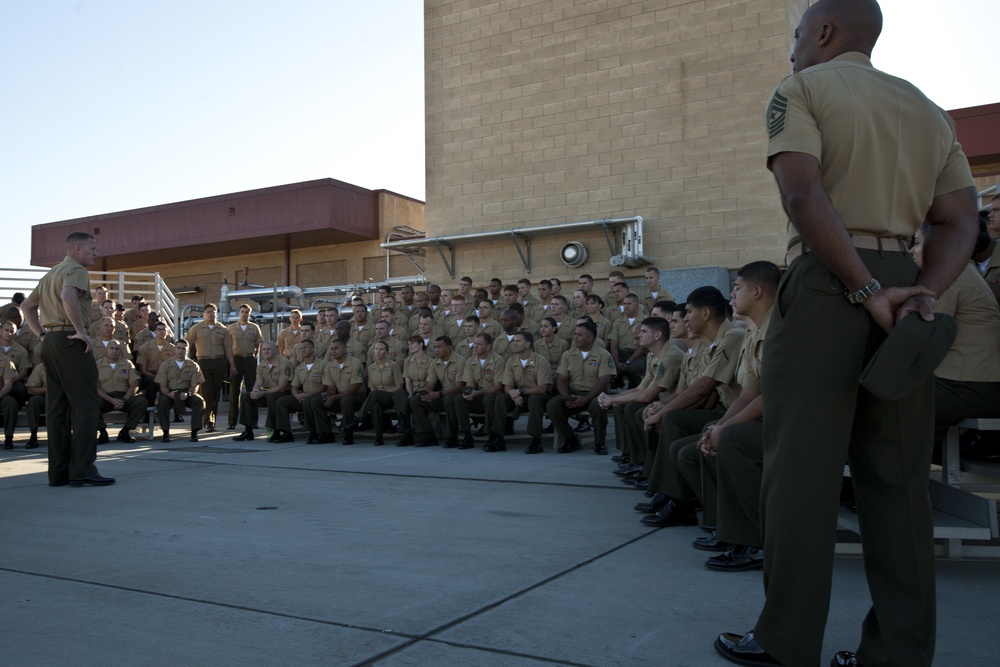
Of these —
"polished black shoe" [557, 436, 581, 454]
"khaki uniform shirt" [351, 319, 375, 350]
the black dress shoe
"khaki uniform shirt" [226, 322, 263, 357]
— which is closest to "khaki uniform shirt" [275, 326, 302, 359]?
"khaki uniform shirt" [226, 322, 263, 357]

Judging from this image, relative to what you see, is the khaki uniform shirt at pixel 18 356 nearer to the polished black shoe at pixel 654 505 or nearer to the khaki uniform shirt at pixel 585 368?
the khaki uniform shirt at pixel 585 368

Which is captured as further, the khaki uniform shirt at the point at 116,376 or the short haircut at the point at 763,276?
the khaki uniform shirt at the point at 116,376

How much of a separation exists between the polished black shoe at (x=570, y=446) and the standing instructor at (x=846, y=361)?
6.35 m

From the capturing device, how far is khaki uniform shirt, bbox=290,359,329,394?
418 inches

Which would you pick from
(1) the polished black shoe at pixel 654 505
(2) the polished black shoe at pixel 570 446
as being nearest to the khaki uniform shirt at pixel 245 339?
(2) the polished black shoe at pixel 570 446

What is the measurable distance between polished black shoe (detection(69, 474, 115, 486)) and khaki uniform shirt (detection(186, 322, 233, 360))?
6.07 m

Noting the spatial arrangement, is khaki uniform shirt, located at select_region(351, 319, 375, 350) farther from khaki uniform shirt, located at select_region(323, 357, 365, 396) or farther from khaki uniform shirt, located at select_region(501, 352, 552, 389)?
khaki uniform shirt, located at select_region(501, 352, 552, 389)

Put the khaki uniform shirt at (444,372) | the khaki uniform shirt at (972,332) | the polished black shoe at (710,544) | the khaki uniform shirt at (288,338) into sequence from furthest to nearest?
the khaki uniform shirt at (288,338), the khaki uniform shirt at (444,372), the polished black shoe at (710,544), the khaki uniform shirt at (972,332)

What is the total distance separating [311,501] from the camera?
17.7 ft

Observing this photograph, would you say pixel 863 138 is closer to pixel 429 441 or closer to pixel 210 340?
pixel 429 441

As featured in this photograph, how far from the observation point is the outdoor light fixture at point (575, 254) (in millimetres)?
14836

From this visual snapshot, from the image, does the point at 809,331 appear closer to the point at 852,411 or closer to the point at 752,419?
the point at 852,411

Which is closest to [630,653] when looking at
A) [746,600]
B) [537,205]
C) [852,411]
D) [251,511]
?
[746,600]

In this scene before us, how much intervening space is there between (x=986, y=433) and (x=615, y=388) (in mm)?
6329
